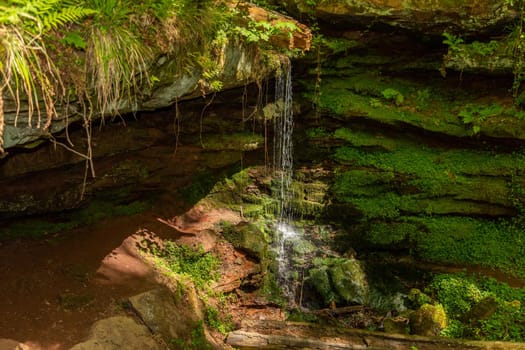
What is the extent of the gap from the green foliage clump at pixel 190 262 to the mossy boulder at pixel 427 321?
139 inches

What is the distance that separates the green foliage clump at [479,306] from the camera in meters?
7.11

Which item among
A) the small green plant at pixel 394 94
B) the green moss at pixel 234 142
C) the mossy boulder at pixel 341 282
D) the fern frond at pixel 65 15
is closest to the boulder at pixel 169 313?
the mossy boulder at pixel 341 282

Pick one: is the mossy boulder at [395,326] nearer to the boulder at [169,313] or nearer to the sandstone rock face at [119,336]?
the boulder at [169,313]

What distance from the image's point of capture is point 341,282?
8047 millimetres

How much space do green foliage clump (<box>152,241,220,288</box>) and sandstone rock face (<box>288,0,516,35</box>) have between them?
495 cm

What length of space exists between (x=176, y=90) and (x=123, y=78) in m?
1.09

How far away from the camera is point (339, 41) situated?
28.1 feet

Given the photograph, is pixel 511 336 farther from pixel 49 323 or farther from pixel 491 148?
pixel 49 323

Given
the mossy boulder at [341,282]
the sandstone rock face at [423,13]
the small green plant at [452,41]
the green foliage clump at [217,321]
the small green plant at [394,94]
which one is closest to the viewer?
the green foliage clump at [217,321]

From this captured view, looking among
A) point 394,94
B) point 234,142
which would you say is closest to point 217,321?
point 234,142

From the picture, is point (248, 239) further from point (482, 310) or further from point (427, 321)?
point (482, 310)

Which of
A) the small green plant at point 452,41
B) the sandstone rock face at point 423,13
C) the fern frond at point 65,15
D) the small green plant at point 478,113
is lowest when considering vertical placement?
the small green plant at point 478,113

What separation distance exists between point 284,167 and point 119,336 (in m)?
5.64

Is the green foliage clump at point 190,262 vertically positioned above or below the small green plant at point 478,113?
below
